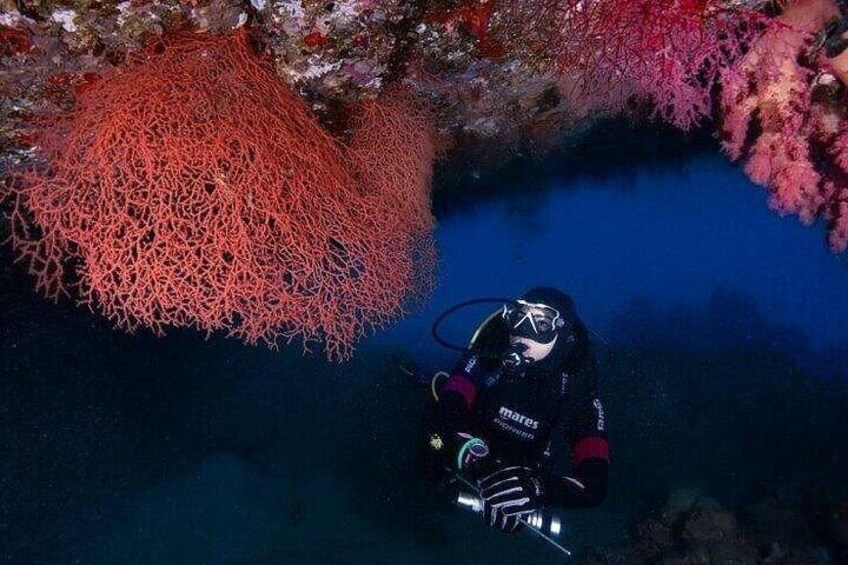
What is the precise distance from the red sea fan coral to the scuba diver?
199 cm

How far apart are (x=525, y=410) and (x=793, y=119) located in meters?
3.50

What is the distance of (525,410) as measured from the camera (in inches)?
229

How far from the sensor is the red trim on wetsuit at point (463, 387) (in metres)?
5.55

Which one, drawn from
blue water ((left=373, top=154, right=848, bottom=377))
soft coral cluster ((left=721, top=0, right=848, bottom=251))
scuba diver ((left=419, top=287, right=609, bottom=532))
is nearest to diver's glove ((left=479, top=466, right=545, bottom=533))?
scuba diver ((left=419, top=287, right=609, bottom=532))

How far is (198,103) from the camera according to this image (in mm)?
2992

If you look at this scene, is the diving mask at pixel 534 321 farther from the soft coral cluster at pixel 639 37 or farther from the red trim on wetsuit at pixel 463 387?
the soft coral cluster at pixel 639 37

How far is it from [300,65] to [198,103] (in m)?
0.72

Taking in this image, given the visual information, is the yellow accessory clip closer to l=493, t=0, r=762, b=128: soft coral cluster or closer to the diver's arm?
the diver's arm

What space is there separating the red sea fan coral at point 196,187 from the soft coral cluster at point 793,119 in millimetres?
2798

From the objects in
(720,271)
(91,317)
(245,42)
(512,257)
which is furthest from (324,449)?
(720,271)

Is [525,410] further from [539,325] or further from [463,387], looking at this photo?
[539,325]

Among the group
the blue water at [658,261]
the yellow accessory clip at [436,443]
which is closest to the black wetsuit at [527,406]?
the yellow accessory clip at [436,443]

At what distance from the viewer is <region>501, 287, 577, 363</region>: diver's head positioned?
5512 millimetres

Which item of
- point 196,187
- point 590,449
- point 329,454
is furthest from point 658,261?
point 196,187
